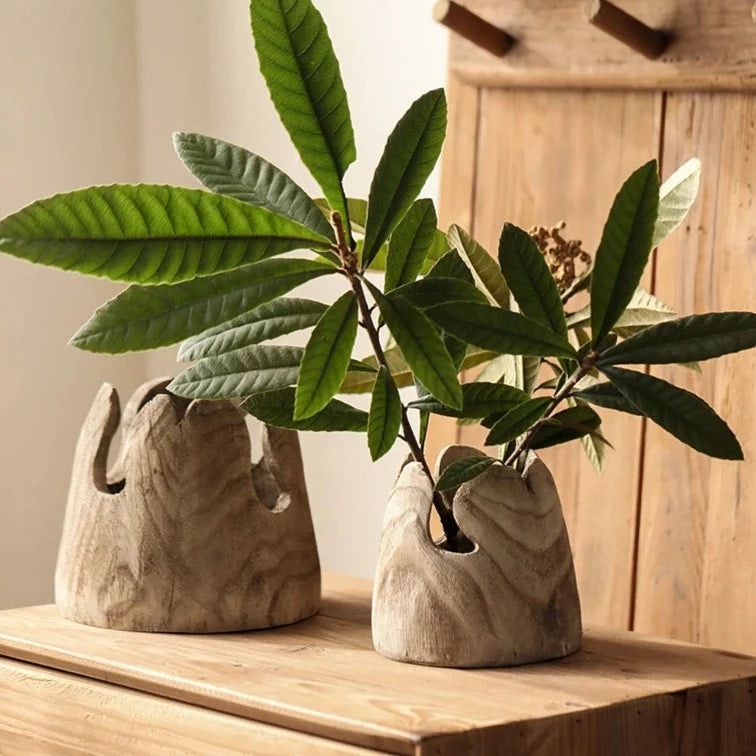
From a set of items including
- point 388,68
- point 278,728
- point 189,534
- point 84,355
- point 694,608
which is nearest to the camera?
point 278,728

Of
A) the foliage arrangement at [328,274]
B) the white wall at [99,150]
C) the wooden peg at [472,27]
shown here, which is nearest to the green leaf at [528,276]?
the foliage arrangement at [328,274]

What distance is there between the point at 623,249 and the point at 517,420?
14 cm

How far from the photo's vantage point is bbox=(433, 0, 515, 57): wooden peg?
1.42m

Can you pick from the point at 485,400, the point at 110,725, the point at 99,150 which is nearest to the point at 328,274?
the point at 485,400

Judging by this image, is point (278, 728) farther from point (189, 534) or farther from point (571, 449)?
point (571, 449)

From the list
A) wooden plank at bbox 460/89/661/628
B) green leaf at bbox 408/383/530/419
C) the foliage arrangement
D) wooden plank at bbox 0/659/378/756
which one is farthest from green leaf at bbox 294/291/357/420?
wooden plank at bbox 460/89/661/628

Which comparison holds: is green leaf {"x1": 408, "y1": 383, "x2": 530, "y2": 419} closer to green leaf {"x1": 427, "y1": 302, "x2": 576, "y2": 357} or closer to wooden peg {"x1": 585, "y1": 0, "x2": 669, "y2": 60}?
green leaf {"x1": 427, "y1": 302, "x2": 576, "y2": 357}

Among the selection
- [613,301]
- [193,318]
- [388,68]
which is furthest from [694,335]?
[388,68]

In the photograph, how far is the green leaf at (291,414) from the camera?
108 centimetres

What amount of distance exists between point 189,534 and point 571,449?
0.44 metres

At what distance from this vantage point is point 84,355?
2029 millimetres

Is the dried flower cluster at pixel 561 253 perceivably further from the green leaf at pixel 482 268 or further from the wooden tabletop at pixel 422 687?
the wooden tabletop at pixel 422 687

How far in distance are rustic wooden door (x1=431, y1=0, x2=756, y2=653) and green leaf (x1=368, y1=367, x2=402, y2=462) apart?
1.42 feet

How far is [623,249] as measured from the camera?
39.4 inches
